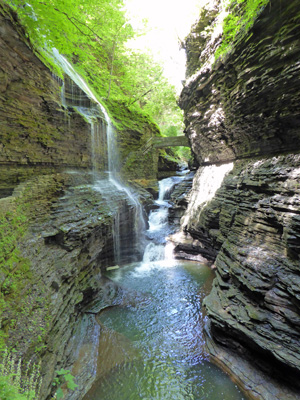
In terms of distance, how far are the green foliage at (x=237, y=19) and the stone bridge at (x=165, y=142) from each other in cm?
828

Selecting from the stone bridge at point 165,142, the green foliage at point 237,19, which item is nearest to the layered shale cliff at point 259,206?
the green foliage at point 237,19

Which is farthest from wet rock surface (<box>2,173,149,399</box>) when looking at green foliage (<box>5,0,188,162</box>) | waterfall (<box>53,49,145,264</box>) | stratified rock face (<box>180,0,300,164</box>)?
stratified rock face (<box>180,0,300,164</box>)

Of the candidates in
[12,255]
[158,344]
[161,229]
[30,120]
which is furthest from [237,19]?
[158,344]

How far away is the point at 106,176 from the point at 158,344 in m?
9.19

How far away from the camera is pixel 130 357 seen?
5.25 metres

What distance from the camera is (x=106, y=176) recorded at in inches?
473

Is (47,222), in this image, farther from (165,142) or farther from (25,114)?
(165,142)

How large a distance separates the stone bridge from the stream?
1146 cm

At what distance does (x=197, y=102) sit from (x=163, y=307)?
11.3m

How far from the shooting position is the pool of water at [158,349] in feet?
14.6

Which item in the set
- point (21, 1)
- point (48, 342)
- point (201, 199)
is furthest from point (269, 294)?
point (21, 1)

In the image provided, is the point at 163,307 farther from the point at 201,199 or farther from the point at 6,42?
the point at 6,42

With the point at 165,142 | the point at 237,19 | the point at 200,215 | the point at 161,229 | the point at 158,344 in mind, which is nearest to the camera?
the point at 158,344

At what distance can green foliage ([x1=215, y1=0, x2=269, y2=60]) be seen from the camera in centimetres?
634
